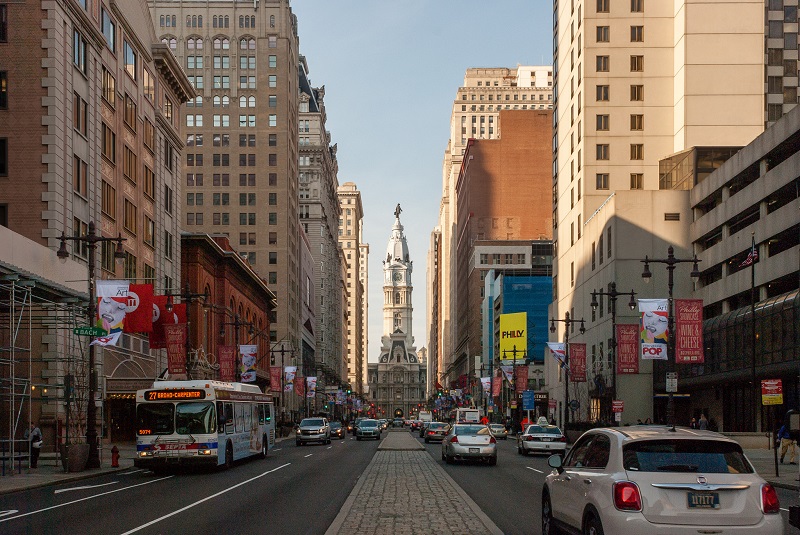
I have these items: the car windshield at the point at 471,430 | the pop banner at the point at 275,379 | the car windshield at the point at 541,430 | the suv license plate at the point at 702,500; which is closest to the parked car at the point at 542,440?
the car windshield at the point at 541,430

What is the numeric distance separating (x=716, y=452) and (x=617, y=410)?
39.4 metres

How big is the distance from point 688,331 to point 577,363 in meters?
21.4

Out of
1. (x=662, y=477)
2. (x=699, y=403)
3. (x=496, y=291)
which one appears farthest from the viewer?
(x=496, y=291)

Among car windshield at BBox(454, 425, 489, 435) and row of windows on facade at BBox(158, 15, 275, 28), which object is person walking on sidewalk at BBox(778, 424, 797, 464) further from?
row of windows on facade at BBox(158, 15, 275, 28)

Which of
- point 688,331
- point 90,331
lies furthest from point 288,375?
point 90,331

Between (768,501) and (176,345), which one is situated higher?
(176,345)

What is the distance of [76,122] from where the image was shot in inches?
1984

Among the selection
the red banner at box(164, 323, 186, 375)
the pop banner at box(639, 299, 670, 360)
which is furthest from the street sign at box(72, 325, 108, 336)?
the pop banner at box(639, 299, 670, 360)

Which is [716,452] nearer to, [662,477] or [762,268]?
[662,477]

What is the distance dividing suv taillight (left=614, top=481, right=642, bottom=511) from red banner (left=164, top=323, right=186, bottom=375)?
3960 cm

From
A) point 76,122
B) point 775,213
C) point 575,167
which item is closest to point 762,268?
point 775,213

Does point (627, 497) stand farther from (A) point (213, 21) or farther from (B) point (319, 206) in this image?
(B) point (319, 206)

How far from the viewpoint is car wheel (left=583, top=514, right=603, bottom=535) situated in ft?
37.4

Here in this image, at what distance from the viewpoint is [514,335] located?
12762cm
